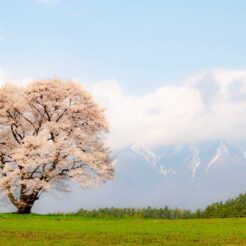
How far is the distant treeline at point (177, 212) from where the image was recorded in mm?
65438

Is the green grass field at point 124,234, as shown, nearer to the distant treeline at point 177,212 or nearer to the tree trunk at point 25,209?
the distant treeline at point 177,212

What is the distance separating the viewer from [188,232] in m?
42.8

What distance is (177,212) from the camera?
69250mm

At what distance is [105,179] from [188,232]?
2807 cm

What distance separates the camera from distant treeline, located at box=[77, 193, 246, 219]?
6544cm

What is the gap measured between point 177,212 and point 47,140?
1666 centimetres

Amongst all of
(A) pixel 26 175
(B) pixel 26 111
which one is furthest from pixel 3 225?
(B) pixel 26 111

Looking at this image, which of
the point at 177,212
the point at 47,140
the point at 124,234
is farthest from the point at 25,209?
the point at 124,234

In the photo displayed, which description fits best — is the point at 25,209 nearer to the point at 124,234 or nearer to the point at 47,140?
the point at 47,140

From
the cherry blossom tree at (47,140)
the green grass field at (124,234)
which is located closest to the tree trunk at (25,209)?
the cherry blossom tree at (47,140)

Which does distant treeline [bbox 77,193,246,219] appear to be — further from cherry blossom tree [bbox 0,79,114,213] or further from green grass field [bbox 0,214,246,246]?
green grass field [bbox 0,214,246,246]

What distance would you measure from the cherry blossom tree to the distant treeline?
3.71 m

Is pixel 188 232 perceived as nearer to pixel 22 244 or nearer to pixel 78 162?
pixel 22 244

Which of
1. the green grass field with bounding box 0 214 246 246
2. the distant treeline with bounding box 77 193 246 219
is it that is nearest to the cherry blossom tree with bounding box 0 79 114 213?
the distant treeline with bounding box 77 193 246 219
